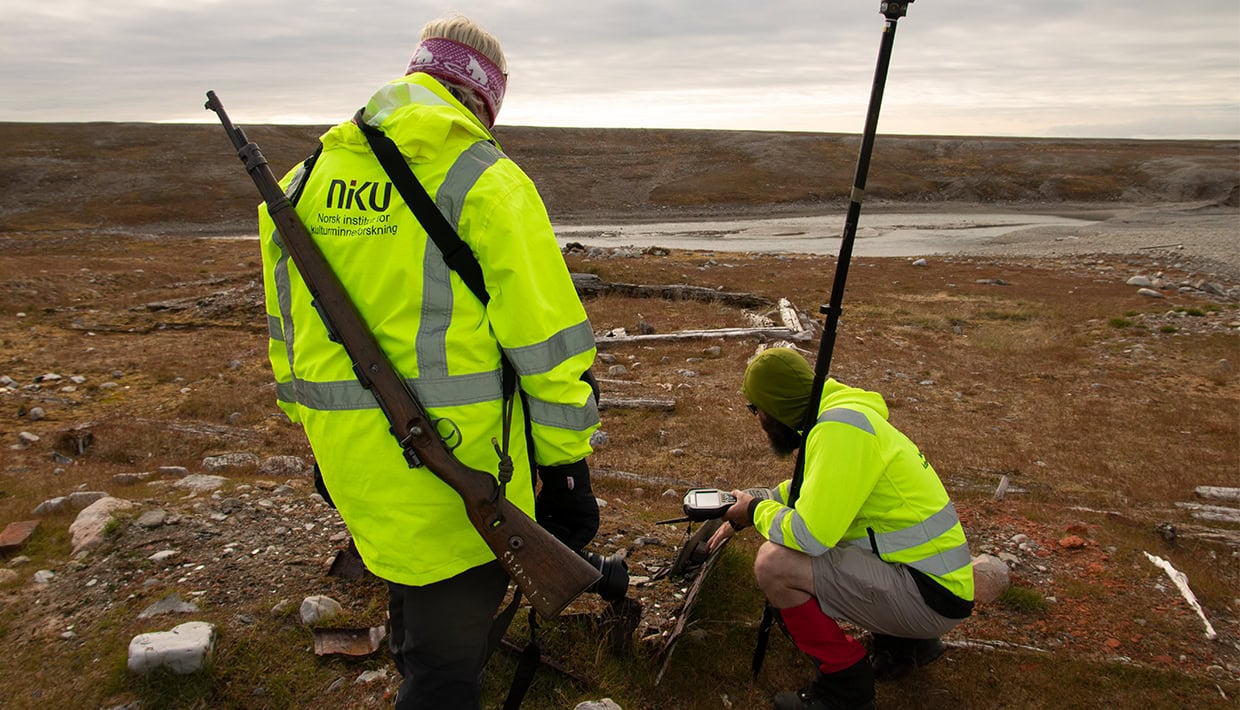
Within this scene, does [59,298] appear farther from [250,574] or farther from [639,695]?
[639,695]

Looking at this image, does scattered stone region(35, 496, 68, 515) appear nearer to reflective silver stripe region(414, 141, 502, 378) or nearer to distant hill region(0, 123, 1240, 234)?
reflective silver stripe region(414, 141, 502, 378)

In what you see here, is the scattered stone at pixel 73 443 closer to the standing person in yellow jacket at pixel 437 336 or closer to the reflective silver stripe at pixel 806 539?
the standing person in yellow jacket at pixel 437 336

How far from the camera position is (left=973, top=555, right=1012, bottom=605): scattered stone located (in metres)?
4.37

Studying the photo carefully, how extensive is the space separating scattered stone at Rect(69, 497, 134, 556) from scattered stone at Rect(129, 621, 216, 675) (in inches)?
53.3

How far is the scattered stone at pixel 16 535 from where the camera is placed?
4.54m

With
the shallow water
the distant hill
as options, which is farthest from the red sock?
the distant hill

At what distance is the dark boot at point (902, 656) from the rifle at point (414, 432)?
7.09 feet

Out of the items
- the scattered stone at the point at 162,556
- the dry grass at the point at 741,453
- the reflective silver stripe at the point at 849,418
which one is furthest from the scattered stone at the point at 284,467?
the reflective silver stripe at the point at 849,418

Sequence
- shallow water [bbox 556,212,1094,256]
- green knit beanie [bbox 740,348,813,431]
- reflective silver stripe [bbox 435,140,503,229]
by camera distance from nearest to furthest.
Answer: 1. reflective silver stripe [bbox 435,140,503,229]
2. green knit beanie [bbox 740,348,813,431]
3. shallow water [bbox 556,212,1094,256]

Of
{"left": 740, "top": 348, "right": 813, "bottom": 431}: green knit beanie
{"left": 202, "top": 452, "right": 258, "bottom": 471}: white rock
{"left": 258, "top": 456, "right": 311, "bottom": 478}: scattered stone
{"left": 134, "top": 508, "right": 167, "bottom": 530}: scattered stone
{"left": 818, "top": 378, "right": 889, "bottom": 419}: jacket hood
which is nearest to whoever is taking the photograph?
{"left": 818, "top": 378, "right": 889, "bottom": 419}: jacket hood

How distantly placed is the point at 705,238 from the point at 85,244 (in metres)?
29.5

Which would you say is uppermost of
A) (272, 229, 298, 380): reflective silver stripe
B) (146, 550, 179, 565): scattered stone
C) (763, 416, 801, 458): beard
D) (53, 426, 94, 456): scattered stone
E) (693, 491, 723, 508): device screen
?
(272, 229, 298, 380): reflective silver stripe

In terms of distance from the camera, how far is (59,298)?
16219 millimetres

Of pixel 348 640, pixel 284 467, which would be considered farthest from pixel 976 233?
pixel 348 640
